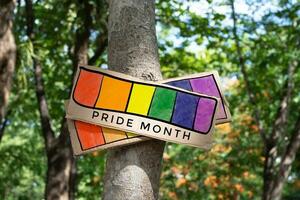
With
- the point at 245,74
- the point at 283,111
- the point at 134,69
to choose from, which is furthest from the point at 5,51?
the point at 283,111

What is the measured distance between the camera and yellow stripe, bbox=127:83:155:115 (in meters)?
1.86

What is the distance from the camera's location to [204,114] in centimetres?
191

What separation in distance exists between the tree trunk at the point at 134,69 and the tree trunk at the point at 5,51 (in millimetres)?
3552

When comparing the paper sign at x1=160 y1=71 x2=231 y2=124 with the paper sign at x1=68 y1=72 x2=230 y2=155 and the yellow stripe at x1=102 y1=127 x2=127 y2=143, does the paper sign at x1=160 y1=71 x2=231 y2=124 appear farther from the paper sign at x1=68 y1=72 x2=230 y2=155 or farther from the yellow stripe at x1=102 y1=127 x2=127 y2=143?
the yellow stripe at x1=102 y1=127 x2=127 y2=143

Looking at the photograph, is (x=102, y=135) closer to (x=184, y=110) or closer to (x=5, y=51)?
(x=184, y=110)

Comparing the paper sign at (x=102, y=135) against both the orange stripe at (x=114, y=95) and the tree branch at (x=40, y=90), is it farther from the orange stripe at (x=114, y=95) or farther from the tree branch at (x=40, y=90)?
the tree branch at (x=40, y=90)

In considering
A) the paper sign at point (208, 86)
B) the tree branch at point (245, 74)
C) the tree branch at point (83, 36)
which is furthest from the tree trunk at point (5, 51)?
the tree branch at point (245, 74)

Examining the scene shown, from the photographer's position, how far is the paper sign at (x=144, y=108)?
1.86 metres

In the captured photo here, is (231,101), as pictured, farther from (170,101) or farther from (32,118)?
(170,101)

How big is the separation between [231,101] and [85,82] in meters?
11.6

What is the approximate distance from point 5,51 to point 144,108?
Answer: 154 inches

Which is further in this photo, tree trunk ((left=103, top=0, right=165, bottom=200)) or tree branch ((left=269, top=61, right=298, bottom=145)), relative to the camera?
tree branch ((left=269, top=61, right=298, bottom=145))

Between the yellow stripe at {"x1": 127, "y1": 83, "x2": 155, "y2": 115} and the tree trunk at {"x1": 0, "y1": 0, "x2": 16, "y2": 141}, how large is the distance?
3.83 meters

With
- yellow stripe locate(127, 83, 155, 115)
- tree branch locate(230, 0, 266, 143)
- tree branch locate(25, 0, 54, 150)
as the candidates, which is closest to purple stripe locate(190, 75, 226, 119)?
yellow stripe locate(127, 83, 155, 115)
